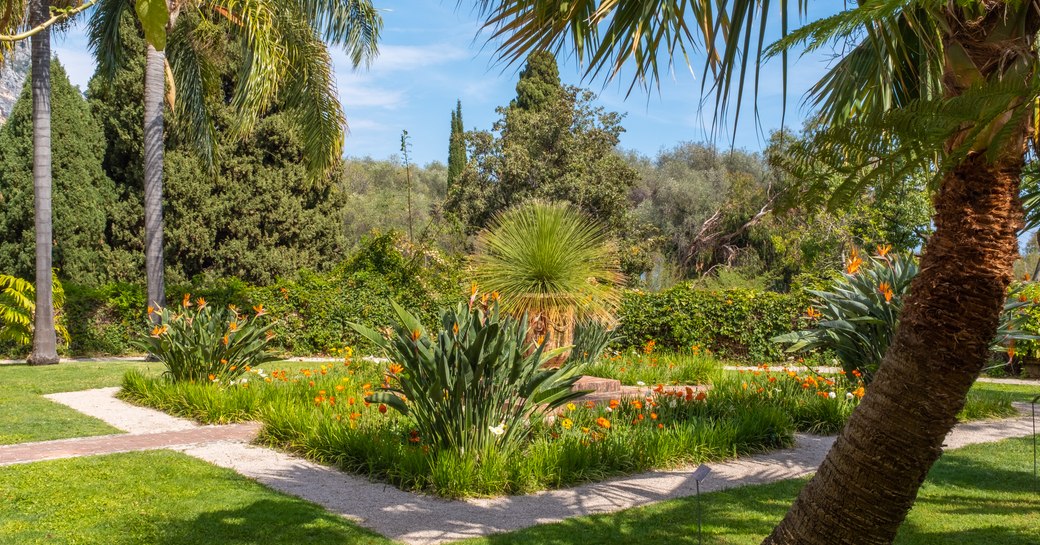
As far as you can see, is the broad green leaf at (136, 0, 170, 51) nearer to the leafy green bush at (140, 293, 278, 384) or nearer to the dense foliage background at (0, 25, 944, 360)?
the leafy green bush at (140, 293, 278, 384)

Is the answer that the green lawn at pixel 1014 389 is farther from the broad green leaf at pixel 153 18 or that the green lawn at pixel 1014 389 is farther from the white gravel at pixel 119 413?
the broad green leaf at pixel 153 18

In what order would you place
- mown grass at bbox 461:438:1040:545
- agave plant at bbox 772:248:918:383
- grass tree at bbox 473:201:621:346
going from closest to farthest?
mown grass at bbox 461:438:1040:545 → agave plant at bbox 772:248:918:383 → grass tree at bbox 473:201:621:346

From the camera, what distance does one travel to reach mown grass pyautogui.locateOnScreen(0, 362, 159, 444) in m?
7.23

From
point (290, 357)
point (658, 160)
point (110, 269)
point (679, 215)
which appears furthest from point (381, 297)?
point (658, 160)

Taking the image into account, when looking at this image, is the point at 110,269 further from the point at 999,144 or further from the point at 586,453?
the point at 999,144

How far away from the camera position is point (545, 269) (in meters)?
9.22

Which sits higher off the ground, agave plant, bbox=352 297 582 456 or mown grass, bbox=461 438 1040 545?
agave plant, bbox=352 297 582 456

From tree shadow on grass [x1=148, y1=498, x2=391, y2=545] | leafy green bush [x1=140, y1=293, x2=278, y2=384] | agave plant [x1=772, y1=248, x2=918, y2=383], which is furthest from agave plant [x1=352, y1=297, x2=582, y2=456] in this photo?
leafy green bush [x1=140, y1=293, x2=278, y2=384]

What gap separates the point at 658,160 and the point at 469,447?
118 feet

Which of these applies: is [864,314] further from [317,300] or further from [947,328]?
[317,300]

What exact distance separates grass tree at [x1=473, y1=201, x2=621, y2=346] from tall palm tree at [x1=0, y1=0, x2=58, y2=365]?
822cm

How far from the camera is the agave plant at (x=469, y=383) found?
5332 millimetres

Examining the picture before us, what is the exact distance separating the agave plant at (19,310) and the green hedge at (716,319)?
33.6ft

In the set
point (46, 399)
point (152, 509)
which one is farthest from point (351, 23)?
point (152, 509)
